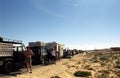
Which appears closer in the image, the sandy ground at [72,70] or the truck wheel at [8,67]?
the sandy ground at [72,70]

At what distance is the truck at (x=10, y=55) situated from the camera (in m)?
19.2

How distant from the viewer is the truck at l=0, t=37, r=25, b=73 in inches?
754

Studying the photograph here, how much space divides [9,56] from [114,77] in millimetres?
8879

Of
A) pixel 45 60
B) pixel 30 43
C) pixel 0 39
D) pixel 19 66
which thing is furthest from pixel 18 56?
pixel 30 43

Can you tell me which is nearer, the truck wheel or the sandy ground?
the sandy ground

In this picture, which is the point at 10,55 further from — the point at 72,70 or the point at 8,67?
the point at 72,70

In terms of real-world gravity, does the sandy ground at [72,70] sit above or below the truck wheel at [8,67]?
below

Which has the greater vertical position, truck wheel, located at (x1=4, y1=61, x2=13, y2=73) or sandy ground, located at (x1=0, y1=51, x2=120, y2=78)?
truck wheel, located at (x1=4, y1=61, x2=13, y2=73)

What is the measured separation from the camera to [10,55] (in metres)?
20.3

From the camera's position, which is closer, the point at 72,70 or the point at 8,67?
the point at 8,67

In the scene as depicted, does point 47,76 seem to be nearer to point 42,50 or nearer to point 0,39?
point 0,39

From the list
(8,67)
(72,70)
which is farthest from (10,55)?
(72,70)

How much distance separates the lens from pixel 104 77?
17.1 meters

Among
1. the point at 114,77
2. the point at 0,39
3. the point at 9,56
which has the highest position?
the point at 0,39
